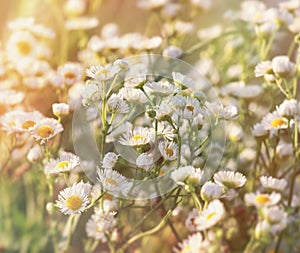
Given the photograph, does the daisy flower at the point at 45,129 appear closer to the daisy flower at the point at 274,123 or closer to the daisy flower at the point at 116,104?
the daisy flower at the point at 116,104

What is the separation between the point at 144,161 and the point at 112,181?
0.03m

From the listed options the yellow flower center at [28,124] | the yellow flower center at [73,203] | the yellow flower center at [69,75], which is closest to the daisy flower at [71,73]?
the yellow flower center at [69,75]

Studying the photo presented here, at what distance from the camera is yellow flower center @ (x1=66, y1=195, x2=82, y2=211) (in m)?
0.52

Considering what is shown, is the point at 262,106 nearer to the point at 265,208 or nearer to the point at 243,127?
the point at 243,127

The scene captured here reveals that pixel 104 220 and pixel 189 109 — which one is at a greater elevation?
pixel 189 109

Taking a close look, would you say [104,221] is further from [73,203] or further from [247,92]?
[247,92]

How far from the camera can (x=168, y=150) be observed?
21.3 inches

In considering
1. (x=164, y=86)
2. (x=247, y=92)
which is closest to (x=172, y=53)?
(x=247, y=92)

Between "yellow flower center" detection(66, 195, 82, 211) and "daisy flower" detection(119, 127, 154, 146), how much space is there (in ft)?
0.20

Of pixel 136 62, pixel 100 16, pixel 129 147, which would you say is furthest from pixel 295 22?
pixel 100 16

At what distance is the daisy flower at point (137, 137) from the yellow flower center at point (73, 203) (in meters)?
0.06

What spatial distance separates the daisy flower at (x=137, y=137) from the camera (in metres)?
0.54

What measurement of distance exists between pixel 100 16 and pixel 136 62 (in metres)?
0.46

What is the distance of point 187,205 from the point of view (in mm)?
683
